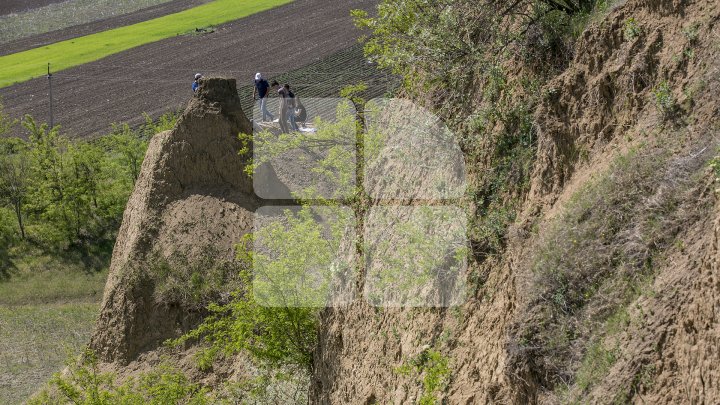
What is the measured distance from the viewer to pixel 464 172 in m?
13.9

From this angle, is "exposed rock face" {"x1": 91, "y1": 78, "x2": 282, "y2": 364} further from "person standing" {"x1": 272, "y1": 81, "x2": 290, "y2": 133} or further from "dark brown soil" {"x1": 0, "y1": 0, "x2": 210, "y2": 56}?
"dark brown soil" {"x1": 0, "y1": 0, "x2": 210, "y2": 56}

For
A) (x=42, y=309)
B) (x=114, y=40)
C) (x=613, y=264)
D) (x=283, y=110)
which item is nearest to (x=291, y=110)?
→ (x=283, y=110)

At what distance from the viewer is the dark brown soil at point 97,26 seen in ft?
239

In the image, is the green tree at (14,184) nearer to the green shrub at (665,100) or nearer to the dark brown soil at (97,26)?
the dark brown soil at (97,26)

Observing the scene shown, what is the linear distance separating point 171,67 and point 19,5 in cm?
3300

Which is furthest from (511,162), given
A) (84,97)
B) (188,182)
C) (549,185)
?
(84,97)

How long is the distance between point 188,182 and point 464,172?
42.4ft

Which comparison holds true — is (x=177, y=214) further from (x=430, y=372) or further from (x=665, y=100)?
(x=665, y=100)

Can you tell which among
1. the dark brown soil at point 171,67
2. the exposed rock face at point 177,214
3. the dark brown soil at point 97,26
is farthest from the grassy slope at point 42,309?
the dark brown soil at point 97,26

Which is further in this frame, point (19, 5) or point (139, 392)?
point (19, 5)

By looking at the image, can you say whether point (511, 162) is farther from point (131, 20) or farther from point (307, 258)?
point (131, 20)

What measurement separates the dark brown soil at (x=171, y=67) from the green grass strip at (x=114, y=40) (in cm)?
186

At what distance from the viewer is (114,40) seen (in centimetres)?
6938

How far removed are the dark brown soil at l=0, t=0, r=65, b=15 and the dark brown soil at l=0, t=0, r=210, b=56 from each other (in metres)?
10.0
